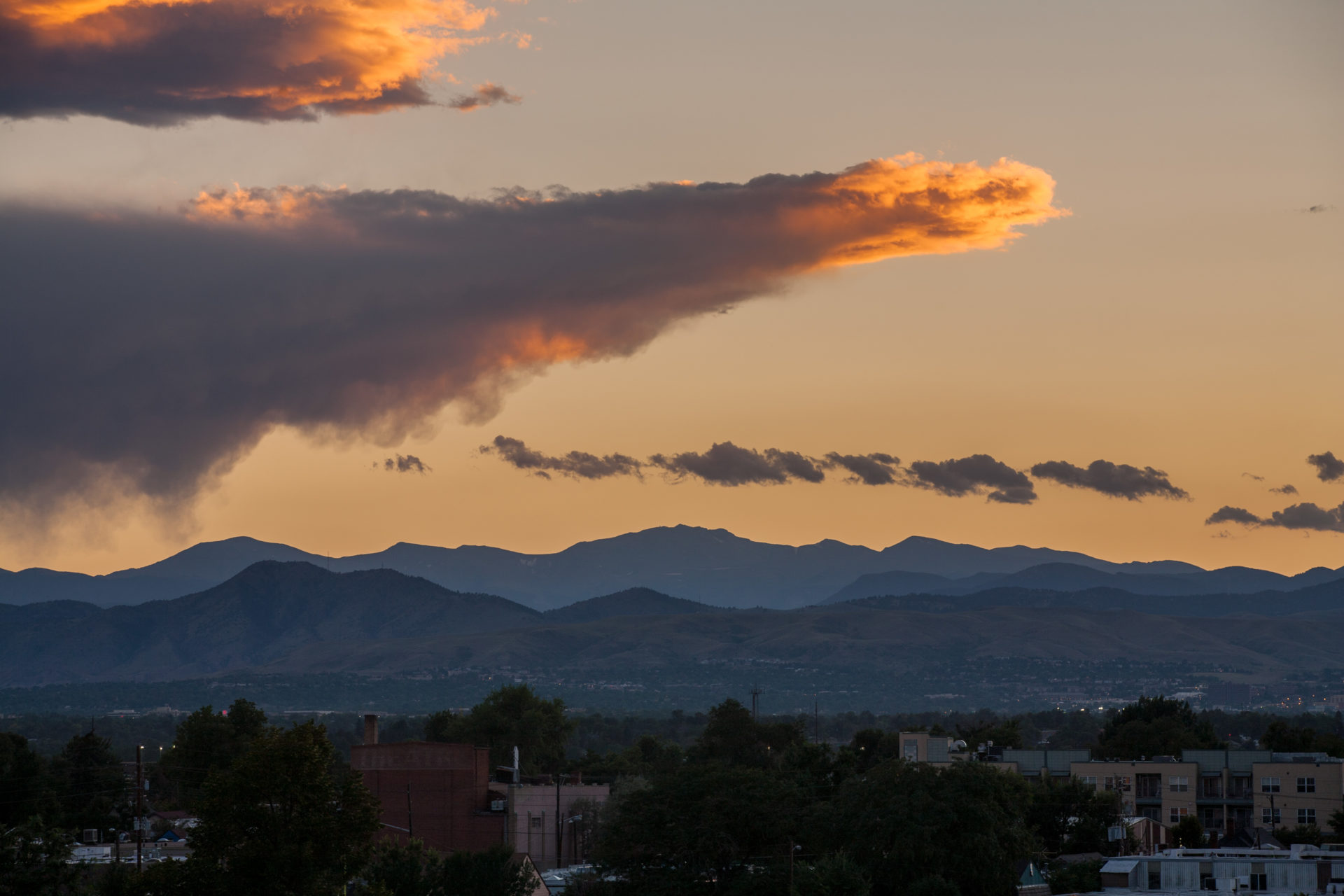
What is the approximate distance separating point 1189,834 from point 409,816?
58230mm

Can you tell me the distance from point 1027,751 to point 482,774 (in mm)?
66422

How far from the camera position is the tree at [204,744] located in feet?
518

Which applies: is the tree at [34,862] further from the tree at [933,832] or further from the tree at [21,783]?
the tree at [21,783]

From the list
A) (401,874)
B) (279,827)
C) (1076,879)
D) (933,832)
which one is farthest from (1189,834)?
(279,827)

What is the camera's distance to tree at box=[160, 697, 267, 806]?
6216 inches

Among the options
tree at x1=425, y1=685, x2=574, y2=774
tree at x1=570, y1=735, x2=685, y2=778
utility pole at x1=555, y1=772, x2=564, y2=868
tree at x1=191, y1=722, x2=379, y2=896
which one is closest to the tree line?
tree at x1=191, y1=722, x2=379, y2=896

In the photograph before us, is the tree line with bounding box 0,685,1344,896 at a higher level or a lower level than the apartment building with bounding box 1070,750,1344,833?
higher

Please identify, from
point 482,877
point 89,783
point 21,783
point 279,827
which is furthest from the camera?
point 89,783

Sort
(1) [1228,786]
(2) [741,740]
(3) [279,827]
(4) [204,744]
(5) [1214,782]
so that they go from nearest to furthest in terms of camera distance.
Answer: (3) [279,827] < (5) [1214,782] < (1) [1228,786] < (4) [204,744] < (2) [741,740]

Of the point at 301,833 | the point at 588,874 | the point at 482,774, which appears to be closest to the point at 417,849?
the point at 588,874

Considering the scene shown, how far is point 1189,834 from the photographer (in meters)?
125

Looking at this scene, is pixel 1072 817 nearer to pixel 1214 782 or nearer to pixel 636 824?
pixel 1214 782

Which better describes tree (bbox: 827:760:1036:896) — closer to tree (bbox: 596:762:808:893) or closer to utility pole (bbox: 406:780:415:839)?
tree (bbox: 596:762:808:893)

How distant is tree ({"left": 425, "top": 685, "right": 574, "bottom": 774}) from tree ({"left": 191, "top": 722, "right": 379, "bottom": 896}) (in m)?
109
